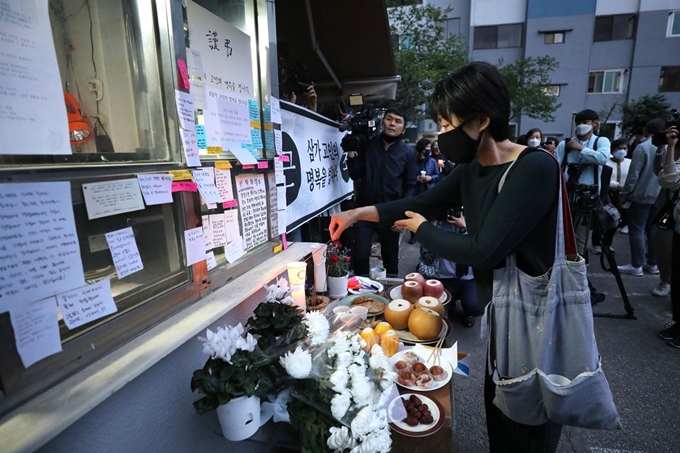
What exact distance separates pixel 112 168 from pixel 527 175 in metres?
1.36

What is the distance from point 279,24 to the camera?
12.3 feet

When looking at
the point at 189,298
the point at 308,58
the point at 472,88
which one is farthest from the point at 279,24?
the point at 189,298

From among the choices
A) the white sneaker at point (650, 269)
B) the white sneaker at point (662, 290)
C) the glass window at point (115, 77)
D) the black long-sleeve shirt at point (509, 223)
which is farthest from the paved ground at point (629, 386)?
the glass window at point (115, 77)

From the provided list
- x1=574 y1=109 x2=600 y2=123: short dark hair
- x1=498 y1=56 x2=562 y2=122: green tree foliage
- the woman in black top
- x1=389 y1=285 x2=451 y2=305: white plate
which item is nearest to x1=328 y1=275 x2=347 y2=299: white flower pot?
x1=389 y1=285 x2=451 y2=305: white plate

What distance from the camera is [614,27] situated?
18859 mm

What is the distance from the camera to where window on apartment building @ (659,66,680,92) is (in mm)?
18250

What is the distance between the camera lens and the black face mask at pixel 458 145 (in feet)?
4.56

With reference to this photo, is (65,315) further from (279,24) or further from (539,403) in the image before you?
(279,24)

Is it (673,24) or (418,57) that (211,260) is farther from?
Answer: (673,24)

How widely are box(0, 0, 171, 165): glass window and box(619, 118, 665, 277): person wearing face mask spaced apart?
595 cm

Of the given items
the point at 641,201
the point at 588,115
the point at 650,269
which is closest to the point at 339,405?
the point at 588,115

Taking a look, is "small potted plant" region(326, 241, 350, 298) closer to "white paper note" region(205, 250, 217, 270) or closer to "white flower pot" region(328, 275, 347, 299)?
"white flower pot" region(328, 275, 347, 299)

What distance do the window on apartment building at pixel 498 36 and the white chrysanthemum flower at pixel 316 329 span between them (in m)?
23.7

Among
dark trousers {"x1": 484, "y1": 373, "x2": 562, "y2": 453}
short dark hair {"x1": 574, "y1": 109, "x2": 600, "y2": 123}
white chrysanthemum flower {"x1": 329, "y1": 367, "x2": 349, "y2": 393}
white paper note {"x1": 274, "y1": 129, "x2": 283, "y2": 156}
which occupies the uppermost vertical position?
short dark hair {"x1": 574, "y1": 109, "x2": 600, "y2": 123}
